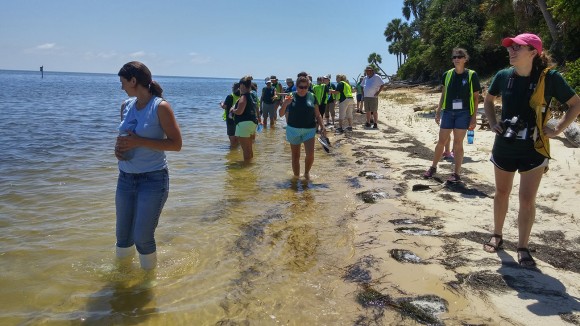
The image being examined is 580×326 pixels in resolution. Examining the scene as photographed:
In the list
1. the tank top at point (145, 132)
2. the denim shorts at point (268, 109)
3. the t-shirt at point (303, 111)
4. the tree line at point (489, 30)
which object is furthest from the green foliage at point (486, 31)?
the tank top at point (145, 132)

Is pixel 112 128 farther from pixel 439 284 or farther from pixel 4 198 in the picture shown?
pixel 439 284

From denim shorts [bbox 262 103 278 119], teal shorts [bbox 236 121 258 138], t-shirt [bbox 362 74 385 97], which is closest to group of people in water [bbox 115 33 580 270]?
teal shorts [bbox 236 121 258 138]

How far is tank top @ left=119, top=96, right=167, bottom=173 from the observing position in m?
3.55

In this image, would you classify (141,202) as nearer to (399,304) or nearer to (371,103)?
(399,304)

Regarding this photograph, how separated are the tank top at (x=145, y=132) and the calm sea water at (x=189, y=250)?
3.74 ft

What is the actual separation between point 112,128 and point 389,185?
13.7 meters

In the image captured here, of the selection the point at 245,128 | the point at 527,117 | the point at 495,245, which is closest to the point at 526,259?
the point at 495,245

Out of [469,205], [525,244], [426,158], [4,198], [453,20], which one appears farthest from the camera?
[453,20]

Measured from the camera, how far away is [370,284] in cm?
382

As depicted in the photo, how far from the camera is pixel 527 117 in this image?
386 centimetres

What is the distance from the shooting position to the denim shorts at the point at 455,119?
22.2ft

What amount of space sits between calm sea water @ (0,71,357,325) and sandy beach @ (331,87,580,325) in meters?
0.33

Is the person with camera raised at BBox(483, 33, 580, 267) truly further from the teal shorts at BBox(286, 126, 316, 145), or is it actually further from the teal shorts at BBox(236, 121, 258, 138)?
the teal shorts at BBox(236, 121, 258, 138)

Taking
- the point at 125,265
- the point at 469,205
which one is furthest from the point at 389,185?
the point at 125,265
